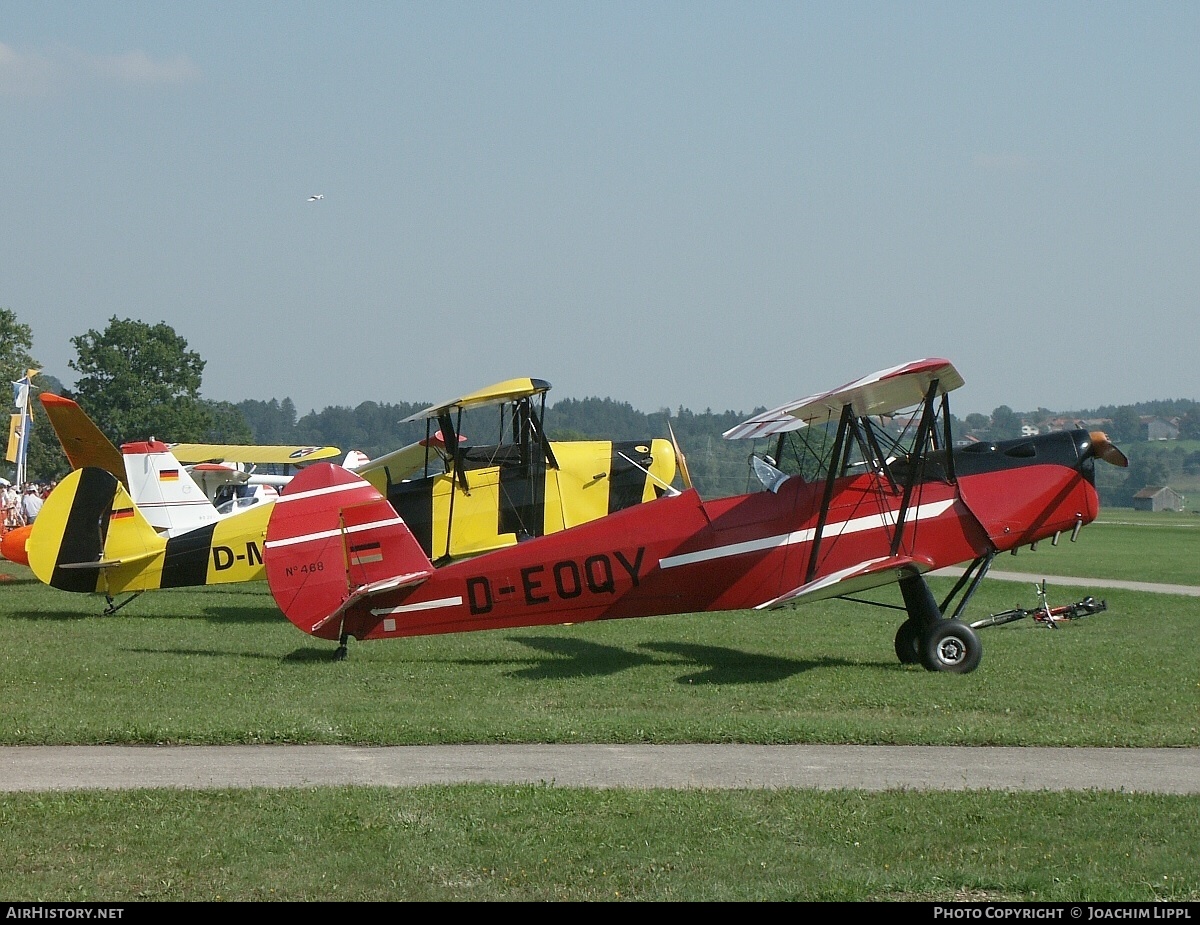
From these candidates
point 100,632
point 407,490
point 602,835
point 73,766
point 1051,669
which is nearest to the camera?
point 602,835

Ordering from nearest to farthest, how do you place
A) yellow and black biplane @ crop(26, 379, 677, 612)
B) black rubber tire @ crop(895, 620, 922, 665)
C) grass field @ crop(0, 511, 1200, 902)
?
grass field @ crop(0, 511, 1200, 902) → black rubber tire @ crop(895, 620, 922, 665) → yellow and black biplane @ crop(26, 379, 677, 612)

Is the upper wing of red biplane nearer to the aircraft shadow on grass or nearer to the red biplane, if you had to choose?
the red biplane

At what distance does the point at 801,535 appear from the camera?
12.7 meters

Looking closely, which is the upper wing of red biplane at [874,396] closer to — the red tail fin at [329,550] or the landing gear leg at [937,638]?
the landing gear leg at [937,638]

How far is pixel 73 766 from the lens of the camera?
28.0ft

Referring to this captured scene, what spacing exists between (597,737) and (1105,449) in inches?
266

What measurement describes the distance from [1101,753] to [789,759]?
2.25m

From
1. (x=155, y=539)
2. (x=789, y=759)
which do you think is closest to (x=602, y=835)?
(x=789, y=759)

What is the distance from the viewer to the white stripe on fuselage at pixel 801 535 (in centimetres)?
1266

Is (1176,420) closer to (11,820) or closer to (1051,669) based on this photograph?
(1051,669)

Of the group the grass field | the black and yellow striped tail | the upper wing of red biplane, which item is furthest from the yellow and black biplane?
the upper wing of red biplane

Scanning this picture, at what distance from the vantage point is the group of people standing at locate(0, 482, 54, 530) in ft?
103

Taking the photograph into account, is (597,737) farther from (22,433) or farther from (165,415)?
(165,415)

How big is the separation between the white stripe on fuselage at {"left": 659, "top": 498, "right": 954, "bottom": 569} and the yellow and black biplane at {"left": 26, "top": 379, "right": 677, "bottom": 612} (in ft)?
14.3
